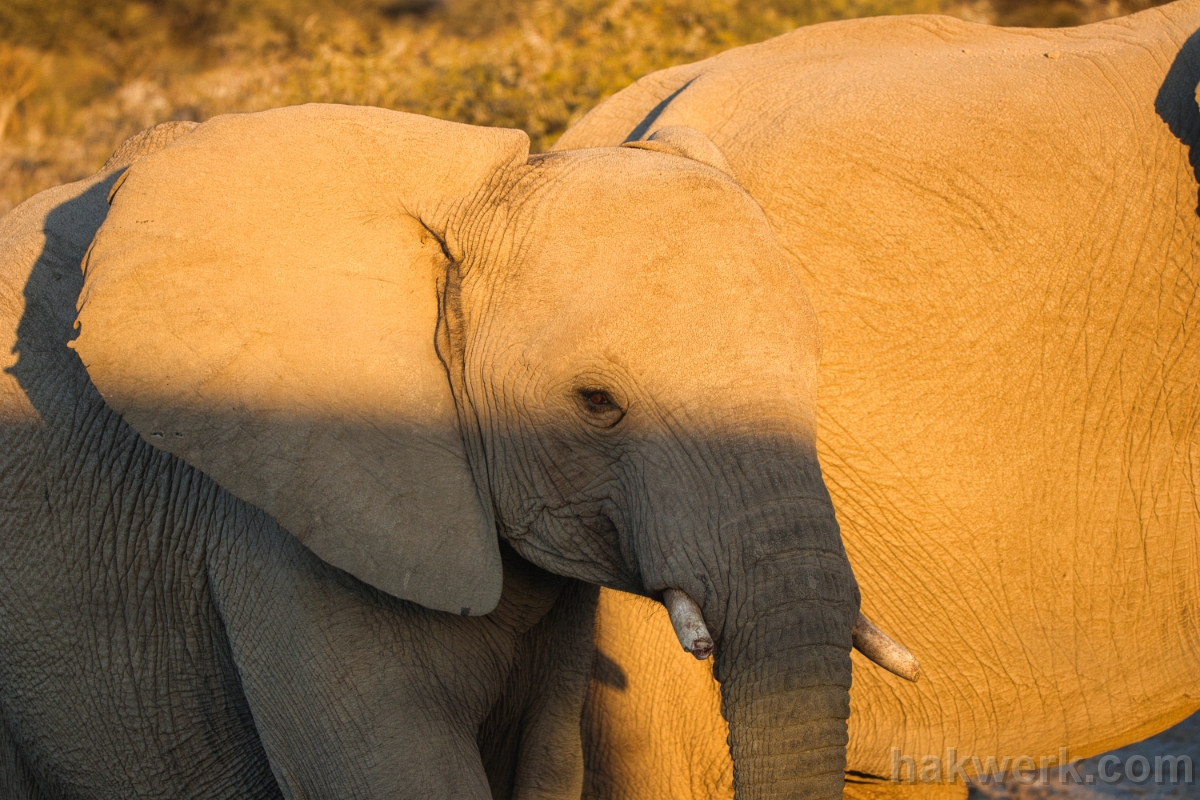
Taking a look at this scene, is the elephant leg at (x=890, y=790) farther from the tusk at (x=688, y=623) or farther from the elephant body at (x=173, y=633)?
the tusk at (x=688, y=623)

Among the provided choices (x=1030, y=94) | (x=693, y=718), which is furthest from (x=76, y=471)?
(x=1030, y=94)

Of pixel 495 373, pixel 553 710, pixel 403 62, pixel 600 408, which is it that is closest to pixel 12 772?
pixel 553 710

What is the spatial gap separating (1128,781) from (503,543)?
3129 millimetres

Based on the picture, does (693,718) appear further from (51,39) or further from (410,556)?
(51,39)

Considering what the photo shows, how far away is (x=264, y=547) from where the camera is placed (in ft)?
8.12

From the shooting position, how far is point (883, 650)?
2.23 meters

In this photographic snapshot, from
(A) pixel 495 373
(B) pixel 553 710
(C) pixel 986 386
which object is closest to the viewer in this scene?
(A) pixel 495 373

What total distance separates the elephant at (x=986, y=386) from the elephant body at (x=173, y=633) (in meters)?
0.96

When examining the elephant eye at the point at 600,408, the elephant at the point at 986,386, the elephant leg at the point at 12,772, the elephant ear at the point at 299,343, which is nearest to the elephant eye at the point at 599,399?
the elephant eye at the point at 600,408

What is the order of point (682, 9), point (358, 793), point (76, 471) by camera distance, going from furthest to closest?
point (682, 9) < point (76, 471) < point (358, 793)

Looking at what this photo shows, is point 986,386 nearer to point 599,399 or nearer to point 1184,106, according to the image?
point 1184,106

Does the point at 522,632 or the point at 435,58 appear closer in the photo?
the point at 522,632

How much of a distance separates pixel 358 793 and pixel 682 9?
615cm

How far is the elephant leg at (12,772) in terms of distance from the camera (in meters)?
2.80
